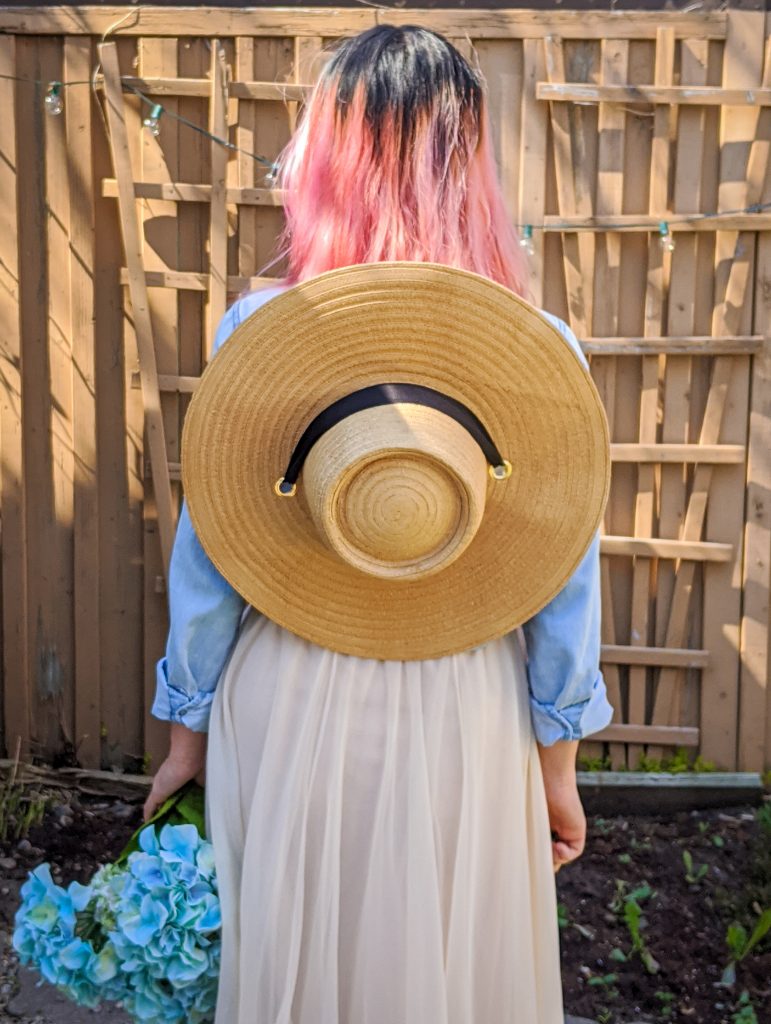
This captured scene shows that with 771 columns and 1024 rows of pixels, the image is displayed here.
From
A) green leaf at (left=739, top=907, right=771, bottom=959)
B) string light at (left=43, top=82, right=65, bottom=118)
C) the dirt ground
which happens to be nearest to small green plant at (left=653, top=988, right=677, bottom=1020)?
the dirt ground

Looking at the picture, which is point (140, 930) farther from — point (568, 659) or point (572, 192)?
point (572, 192)

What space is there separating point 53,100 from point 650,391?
2292 millimetres

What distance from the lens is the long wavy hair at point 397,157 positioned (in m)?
1.78

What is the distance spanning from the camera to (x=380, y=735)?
5.99 ft

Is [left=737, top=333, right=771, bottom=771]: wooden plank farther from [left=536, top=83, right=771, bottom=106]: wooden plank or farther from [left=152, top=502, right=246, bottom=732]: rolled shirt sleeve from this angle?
[left=152, top=502, right=246, bottom=732]: rolled shirt sleeve

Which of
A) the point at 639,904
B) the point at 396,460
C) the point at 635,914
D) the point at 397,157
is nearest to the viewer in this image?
the point at 396,460

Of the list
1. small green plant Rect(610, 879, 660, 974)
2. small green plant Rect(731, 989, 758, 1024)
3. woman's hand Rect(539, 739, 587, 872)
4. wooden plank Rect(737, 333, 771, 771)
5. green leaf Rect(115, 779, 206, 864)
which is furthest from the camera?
wooden plank Rect(737, 333, 771, 771)

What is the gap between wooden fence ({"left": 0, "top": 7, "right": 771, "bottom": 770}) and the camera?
396 cm

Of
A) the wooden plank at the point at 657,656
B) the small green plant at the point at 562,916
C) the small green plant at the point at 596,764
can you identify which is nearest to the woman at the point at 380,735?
the small green plant at the point at 562,916

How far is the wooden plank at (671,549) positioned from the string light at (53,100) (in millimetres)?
2426

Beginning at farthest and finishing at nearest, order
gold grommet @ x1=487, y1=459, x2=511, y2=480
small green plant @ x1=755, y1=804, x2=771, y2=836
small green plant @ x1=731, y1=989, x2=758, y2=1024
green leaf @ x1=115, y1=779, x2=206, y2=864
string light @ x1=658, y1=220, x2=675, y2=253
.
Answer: string light @ x1=658, y1=220, x2=675, y2=253 < small green plant @ x1=755, y1=804, x2=771, y2=836 < small green plant @ x1=731, y1=989, x2=758, y2=1024 < green leaf @ x1=115, y1=779, x2=206, y2=864 < gold grommet @ x1=487, y1=459, x2=511, y2=480

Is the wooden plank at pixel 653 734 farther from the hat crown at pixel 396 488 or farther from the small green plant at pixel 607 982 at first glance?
the hat crown at pixel 396 488

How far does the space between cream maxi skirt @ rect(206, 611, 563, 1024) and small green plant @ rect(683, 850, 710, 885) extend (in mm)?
2186

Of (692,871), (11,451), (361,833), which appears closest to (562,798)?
(361,833)
